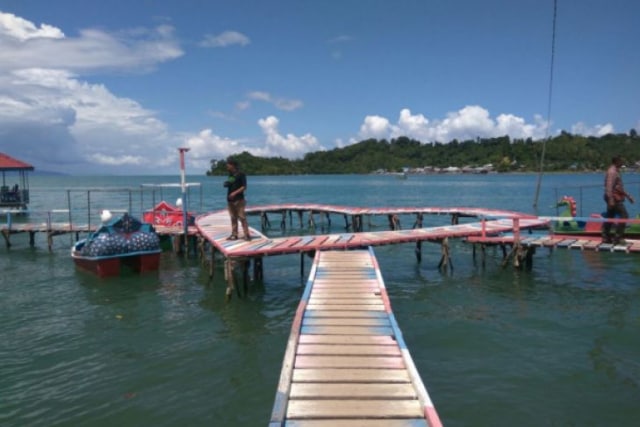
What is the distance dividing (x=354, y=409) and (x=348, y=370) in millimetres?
927

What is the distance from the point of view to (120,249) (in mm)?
16422

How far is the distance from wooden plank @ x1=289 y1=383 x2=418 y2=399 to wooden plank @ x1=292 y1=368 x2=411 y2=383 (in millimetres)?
97

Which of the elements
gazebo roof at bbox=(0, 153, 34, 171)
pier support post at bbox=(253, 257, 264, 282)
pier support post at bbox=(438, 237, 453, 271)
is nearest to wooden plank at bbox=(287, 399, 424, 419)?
pier support post at bbox=(253, 257, 264, 282)

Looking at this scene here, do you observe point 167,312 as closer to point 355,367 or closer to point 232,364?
point 232,364

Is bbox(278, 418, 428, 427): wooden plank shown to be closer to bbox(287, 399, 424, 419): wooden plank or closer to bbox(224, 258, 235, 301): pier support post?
bbox(287, 399, 424, 419): wooden plank

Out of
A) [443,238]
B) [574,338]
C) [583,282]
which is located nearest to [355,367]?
[574,338]

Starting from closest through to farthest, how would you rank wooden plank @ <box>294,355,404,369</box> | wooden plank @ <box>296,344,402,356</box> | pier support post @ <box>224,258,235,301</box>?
wooden plank @ <box>294,355,404,369</box> < wooden plank @ <box>296,344,402,356</box> < pier support post @ <box>224,258,235,301</box>

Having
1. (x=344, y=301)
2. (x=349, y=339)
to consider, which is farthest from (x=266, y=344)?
(x=349, y=339)

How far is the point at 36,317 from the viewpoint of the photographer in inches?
486

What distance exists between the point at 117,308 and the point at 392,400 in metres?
9.84

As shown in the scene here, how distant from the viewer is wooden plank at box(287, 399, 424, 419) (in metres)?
5.14

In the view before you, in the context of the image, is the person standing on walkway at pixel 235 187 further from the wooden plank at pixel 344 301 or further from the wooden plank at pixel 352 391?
the wooden plank at pixel 352 391

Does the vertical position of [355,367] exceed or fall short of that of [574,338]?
it exceeds it

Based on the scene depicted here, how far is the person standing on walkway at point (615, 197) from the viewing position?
1387 centimetres
